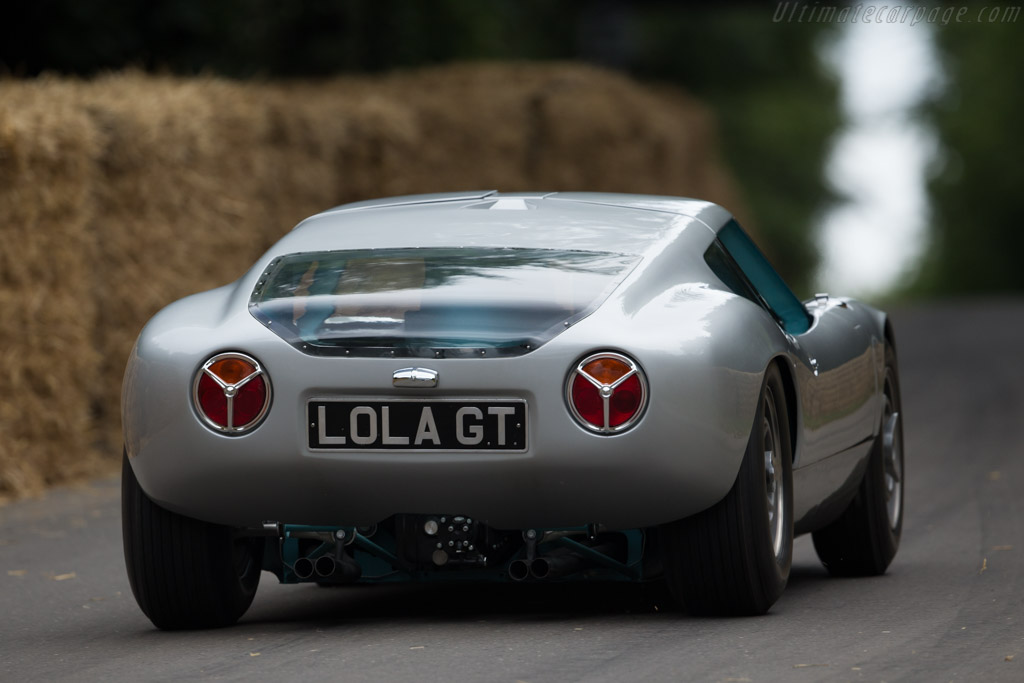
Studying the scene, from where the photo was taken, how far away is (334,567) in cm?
551

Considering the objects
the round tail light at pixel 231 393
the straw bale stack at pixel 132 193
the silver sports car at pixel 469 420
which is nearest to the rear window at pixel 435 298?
the silver sports car at pixel 469 420

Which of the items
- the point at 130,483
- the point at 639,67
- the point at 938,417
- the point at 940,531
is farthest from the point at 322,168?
the point at 639,67

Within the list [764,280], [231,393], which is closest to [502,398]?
[231,393]

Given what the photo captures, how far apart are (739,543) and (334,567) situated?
47.4 inches

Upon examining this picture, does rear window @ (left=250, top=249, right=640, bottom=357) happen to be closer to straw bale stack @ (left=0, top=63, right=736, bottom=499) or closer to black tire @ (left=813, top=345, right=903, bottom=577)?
black tire @ (left=813, top=345, right=903, bottom=577)

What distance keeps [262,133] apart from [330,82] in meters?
5.51

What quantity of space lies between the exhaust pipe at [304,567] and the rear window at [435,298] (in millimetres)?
682

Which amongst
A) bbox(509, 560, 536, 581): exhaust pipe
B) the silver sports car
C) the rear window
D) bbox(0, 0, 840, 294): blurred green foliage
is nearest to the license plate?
the silver sports car

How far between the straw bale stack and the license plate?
16.7 feet

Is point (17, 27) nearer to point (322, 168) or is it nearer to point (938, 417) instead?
point (322, 168)

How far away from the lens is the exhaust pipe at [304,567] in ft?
18.1

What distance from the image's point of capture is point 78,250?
10594 mm

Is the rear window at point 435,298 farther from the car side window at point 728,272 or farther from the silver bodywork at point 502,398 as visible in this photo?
the car side window at point 728,272

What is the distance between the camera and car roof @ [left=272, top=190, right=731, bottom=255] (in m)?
5.77
